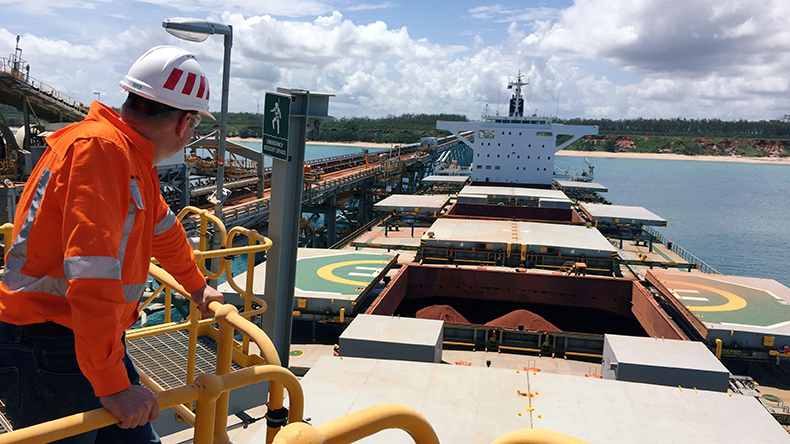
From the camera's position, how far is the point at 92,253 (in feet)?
6.07

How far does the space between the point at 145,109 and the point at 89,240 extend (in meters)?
0.71

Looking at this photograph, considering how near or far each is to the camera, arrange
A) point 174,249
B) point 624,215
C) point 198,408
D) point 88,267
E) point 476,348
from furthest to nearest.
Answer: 1. point 624,215
2. point 476,348
3. point 174,249
4. point 198,408
5. point 88,267

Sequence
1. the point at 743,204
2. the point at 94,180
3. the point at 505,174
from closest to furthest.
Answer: the point at 94,180
the point at 505,174
the point at 743,204

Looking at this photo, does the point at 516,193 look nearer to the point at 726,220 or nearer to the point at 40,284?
the point at 40,284

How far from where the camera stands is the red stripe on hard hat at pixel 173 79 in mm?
2279

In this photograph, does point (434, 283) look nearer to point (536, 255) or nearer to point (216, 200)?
point (536, 255)

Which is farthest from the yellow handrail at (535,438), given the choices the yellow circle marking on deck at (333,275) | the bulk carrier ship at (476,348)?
the yellow circle marking on deck at (333,275)

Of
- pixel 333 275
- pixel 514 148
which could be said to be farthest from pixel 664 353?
pixel 514 148

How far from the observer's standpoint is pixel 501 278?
19406 millimetres

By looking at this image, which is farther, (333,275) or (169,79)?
(333,275)

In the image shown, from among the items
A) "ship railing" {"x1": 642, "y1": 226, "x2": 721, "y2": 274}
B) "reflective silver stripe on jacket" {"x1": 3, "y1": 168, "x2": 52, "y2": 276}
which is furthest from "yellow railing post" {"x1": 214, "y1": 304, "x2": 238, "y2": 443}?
"ship railing" {"x1": 642, "y1": 226, "x2": 721, "y2": 274}

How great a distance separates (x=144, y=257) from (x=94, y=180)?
50 centimetres

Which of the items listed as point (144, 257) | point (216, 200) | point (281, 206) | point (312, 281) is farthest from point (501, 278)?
point (144, 257)

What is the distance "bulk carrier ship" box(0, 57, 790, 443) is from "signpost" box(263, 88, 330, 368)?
455 millimetres
